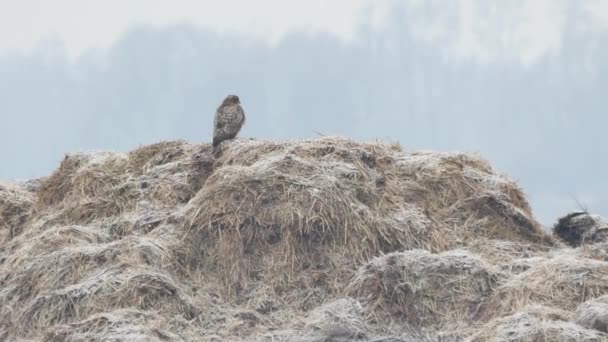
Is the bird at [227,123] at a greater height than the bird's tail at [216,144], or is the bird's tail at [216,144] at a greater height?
the bird at [227,123]

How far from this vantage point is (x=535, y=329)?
8398mm

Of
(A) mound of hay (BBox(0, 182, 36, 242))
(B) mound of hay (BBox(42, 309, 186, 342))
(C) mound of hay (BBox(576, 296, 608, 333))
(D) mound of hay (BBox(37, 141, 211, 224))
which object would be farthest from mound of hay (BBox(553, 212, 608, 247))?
(A) mound of hay (BBox(0, 182, 36, 242))

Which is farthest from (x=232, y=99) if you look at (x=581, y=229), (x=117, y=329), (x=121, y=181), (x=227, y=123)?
(x=117, y=329)

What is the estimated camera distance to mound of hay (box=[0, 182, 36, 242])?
43.5 ft

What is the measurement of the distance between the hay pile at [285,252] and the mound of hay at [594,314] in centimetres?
11

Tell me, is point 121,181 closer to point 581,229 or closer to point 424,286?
point 424,286

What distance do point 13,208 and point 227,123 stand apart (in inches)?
128

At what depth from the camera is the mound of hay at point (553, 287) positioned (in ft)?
31.0

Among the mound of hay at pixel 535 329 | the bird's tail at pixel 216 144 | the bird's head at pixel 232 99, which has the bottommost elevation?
the mound of hay at pixel 535 329

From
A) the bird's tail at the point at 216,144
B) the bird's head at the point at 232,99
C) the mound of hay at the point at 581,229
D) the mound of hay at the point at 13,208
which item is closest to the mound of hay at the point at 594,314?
the mound of hay at the point at 581,229

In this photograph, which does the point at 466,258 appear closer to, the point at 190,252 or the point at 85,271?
the point at 190,252

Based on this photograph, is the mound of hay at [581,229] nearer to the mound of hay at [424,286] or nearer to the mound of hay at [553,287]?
the mound of hay at [553,287]

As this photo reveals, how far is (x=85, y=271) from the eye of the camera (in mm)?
10367

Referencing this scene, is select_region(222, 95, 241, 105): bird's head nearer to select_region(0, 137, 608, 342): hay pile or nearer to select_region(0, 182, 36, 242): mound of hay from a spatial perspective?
select_region(0, 137, 608, 342): hay pile
